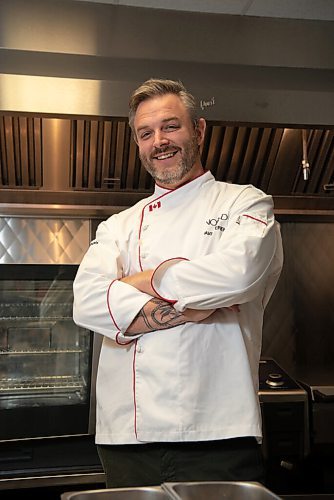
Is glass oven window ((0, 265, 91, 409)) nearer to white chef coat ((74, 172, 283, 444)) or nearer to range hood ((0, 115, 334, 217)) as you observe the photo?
range hood ((0, 115, 334, 217))

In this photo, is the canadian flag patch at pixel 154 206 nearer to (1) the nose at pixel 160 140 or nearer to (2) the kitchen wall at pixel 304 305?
(1) the nose at pixel 160 140

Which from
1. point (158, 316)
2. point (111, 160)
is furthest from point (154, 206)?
point (111, 160)

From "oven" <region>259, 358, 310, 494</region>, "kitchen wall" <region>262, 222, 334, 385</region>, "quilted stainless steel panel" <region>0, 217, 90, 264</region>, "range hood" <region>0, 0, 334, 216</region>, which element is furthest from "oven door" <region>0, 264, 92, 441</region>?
"kitchen wall" <region>262, 222, 334, 385</region>

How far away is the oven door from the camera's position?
2117 mm

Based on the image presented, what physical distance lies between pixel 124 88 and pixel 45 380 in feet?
3.92

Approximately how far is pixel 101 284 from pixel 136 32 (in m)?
1.16

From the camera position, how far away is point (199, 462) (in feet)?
3.81

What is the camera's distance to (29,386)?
218 cm

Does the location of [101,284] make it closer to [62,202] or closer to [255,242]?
[255,242]

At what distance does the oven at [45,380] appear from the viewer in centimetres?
206

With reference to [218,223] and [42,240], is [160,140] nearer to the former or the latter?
[218,223]

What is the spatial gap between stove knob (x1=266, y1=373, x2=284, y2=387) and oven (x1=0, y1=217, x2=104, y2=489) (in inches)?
28.4

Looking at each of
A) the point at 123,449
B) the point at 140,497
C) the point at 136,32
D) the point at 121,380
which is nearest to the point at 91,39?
the point at 136,32

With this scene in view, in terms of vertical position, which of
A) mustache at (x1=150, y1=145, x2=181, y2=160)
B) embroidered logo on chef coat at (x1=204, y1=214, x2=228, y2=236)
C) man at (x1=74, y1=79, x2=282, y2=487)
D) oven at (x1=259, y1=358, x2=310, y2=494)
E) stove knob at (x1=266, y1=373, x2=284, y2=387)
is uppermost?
mustache at (x1=150, y1=145, x2=181, y2=160)
